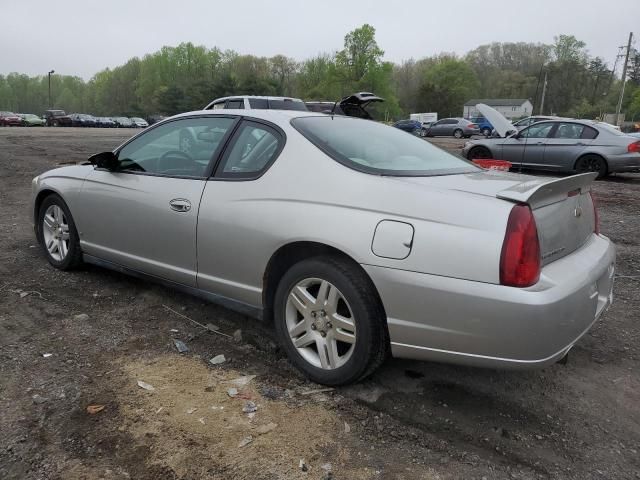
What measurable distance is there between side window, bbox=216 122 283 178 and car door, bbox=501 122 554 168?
32.8 ft

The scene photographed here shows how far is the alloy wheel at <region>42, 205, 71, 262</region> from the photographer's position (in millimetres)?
4570

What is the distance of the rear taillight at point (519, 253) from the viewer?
2.29m

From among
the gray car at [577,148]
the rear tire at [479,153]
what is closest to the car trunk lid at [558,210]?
the gray car at [577,148]

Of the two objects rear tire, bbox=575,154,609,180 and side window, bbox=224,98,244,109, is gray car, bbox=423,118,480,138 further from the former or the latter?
side window, bbox=224,98,244,109

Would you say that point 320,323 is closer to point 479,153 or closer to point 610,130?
point 610,130

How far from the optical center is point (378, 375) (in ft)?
9.98

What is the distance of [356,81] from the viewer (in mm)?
72250

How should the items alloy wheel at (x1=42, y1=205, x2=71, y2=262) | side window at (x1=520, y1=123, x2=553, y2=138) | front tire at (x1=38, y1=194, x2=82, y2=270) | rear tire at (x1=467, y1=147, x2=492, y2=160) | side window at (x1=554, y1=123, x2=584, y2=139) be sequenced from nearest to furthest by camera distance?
front tire at (x1=38, y1=194, x2=82, y2=270) → alloy wheel at (x1=42, y1=205, x2=71, y2=262) → side window at (x1=554, y1=123, x2=584, y2=139) → side window at (x1=520, y1=123, x2=553, y2=138) → rear tire at (x1=467, y1=147, x2=492, y2=160)

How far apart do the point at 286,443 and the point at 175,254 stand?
161 cm

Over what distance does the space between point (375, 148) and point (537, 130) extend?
10462 millimetres

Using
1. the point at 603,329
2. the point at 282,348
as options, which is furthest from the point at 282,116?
the point at 603,329

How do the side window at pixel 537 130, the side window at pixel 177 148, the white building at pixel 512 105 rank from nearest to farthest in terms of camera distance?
the side window at pixel 177 148 → the side window at pixel 537 130 → the white building at pixel 512 105

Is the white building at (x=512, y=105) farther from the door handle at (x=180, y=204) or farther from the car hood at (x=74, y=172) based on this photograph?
the door handle at (x=180, y=204)

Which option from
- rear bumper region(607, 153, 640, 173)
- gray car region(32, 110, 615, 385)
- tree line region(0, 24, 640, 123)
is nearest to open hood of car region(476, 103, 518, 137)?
gray car region(32, 110, 615, 385)
